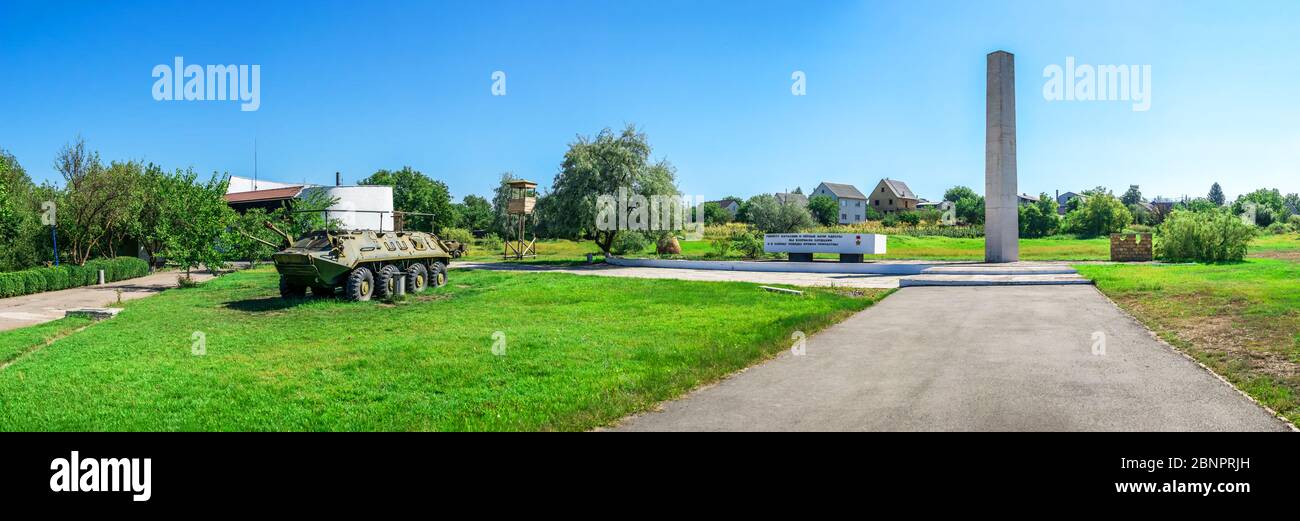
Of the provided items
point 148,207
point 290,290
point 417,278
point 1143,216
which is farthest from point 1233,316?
point 1143,216

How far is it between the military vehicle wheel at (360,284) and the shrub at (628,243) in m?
24.2

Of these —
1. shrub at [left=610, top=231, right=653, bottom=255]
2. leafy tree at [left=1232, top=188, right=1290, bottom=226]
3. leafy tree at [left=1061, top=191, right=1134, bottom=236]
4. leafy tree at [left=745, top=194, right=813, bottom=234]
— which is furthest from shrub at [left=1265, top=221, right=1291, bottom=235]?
shrub at [left=610, top=231, right=653, bottom=255]

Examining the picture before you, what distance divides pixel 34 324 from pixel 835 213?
89155 millimetres

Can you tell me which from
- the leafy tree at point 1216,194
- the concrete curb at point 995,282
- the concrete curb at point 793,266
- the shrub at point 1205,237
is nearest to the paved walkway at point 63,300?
the concrete curb at point 793,266

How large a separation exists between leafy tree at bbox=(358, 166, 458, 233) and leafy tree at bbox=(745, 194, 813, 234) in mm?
34922

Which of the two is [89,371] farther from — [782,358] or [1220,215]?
[1220,215]

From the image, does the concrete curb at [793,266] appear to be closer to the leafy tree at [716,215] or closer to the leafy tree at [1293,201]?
the leafy tree at [716,215]

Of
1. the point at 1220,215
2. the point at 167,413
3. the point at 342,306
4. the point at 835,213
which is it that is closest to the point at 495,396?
the point at 167,413

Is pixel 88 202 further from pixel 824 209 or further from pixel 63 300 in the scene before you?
pixel 824 209

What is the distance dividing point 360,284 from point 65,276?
16497 millimetres

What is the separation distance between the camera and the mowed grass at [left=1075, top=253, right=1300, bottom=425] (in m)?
8.15

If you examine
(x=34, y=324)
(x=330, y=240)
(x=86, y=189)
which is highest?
(x=86, y=189)

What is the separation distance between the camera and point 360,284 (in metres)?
20.2

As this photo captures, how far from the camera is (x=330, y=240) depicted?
20.6 metres
